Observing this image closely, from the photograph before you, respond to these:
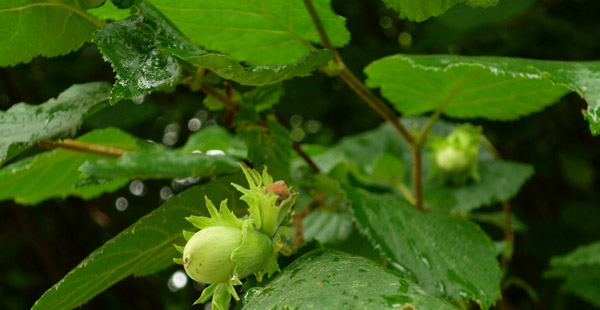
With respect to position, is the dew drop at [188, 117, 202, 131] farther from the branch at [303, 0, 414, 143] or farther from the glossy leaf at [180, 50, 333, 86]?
the glossy leaf at [180, 50, 333, 86]

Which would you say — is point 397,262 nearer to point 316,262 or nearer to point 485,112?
point 316,262

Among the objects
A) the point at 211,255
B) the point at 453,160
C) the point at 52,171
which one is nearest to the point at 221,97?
the point at 211,255

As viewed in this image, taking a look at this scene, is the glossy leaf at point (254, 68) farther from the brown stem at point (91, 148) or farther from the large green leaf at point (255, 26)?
the brown stem at point (91, 148)

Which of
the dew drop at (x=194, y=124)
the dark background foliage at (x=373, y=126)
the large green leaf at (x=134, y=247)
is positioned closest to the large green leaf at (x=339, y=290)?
the large green leaf at (x=134, y=247)

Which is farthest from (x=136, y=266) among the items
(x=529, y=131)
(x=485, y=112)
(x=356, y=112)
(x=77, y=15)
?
(x=356, y=112)

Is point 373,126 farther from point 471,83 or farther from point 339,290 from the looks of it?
point 339,290
